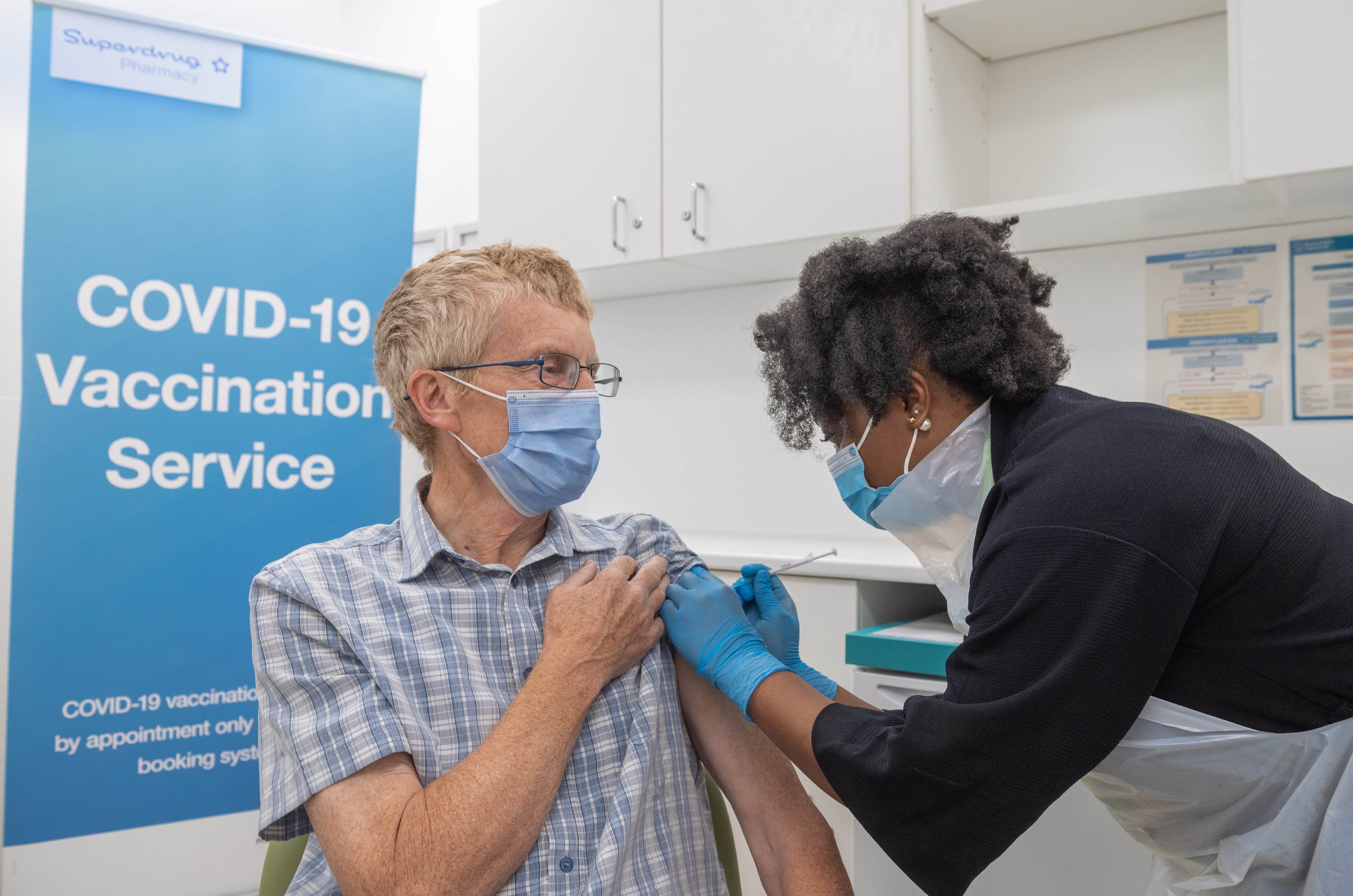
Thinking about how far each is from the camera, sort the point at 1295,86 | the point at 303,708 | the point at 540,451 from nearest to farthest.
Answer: the point at 303,708 < the point at 540,451 < the point at 1295,86

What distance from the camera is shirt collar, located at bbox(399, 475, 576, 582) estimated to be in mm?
1146

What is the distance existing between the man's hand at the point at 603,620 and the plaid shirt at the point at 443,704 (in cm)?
4

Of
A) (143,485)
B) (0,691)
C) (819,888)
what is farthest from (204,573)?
(819,888)

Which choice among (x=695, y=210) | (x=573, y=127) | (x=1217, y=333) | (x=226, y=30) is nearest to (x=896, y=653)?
(x=1217, y=333)

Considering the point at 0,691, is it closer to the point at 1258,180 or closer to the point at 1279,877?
the point at 1279,877

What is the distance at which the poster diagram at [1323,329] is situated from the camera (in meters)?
1.91

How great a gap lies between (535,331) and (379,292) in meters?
1.25

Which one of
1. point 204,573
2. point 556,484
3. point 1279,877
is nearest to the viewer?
point 1279,877

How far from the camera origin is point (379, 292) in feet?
7.73

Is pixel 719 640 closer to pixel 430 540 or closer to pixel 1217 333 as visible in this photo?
pixel 430 540

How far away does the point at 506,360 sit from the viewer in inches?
49.1

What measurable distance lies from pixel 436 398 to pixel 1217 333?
5.39 feet

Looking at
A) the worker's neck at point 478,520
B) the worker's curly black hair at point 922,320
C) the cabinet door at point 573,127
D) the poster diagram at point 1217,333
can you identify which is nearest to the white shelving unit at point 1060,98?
the poster diagram at point 1217,333

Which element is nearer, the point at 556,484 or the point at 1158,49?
the point at 556,484
